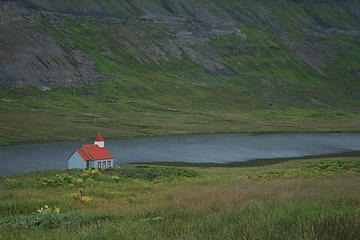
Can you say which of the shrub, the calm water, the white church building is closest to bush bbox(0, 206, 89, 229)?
the shrub

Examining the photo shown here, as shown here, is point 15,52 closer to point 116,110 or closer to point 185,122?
point 116,110

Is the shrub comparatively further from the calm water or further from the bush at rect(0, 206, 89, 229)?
the calm water

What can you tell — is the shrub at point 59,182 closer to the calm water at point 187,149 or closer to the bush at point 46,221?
the bush at point 46,221

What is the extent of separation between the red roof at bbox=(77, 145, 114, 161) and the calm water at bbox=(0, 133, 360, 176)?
31.3ft

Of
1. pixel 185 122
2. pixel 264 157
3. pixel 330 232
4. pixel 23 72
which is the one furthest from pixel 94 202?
Result: pixel 23 72

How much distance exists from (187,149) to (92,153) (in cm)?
3638

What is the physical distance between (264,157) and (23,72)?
510 ft

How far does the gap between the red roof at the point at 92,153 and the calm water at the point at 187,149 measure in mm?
9555

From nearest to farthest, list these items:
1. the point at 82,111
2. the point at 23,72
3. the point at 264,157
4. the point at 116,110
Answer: the point at 264,157
the point at 82,111
the point at 116,110
the point at 23,72

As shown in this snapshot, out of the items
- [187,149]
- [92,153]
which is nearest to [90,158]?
[92,153]

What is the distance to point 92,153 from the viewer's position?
52375 millimetres

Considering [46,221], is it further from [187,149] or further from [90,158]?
[187,149]

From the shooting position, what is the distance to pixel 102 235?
698cm

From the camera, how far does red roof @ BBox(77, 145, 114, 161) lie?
51.7m
